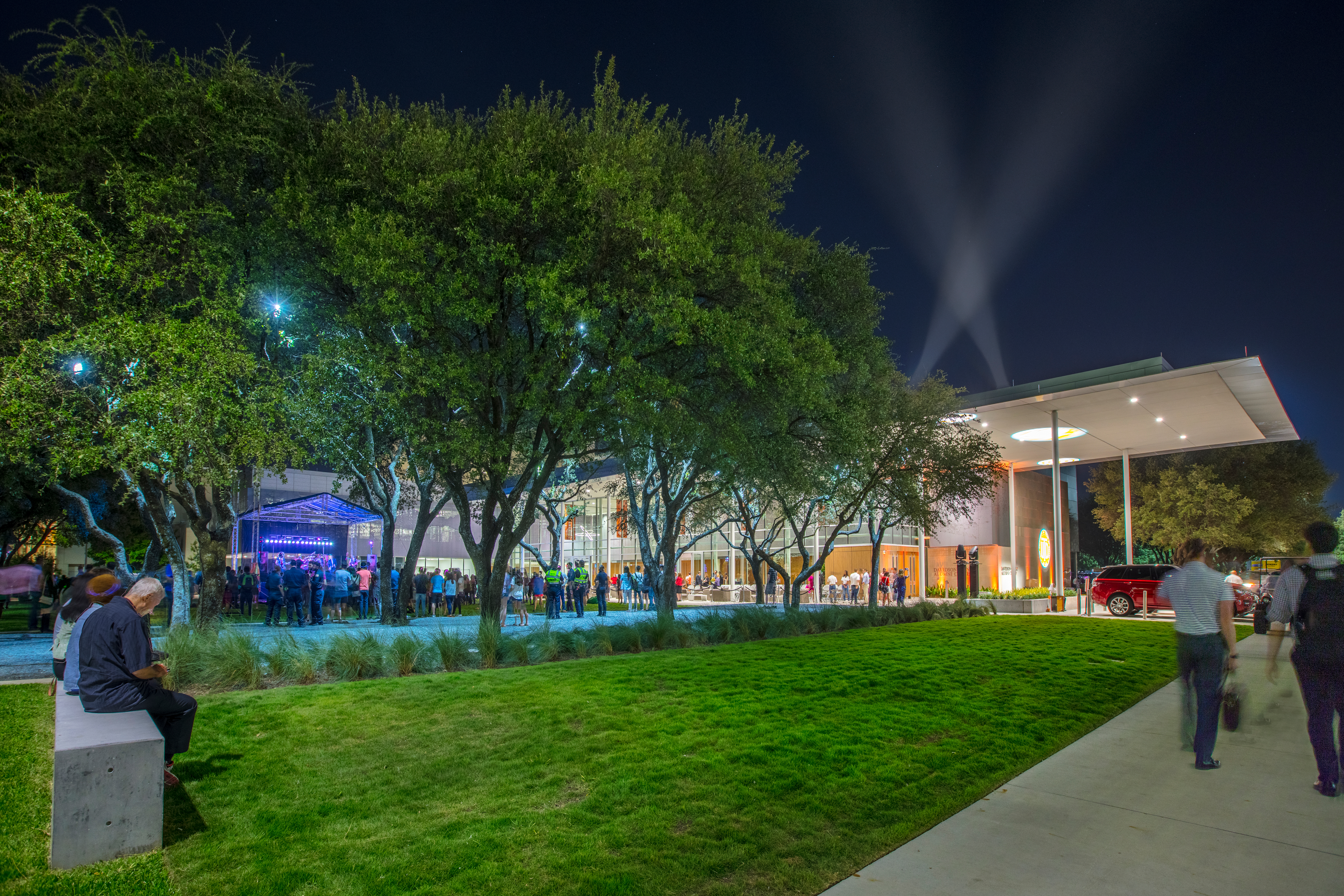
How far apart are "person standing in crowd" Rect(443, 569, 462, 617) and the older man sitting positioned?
70.0 feet

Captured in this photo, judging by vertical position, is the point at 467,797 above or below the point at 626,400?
below

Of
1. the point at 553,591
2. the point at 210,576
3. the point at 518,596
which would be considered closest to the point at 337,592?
the point at 518,596

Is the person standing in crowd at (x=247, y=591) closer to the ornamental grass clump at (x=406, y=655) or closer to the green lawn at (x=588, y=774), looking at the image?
the green lawn at (x=588, y=774)

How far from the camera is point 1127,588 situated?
25.9 metres

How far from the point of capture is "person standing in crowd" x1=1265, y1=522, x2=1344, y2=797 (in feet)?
17.4

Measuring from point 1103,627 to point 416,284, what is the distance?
17.9 m

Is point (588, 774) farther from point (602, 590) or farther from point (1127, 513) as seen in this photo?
point (1127, 513)

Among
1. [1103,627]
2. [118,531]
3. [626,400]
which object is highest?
[626,400]

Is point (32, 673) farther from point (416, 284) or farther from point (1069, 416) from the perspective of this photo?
point (1069, 416)

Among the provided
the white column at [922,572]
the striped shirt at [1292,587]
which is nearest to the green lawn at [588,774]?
the striped shirt at [1292,587]

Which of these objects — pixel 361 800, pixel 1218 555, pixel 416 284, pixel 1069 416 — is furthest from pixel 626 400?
pixel 1218 555

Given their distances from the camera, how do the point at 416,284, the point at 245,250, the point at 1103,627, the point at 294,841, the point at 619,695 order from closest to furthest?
the point at 294,841, the point at 619,695, the point at 416,284, the point at 245,250, the point at 1103,627

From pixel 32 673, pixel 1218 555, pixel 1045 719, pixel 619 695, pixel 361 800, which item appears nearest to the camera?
pixel 361 800

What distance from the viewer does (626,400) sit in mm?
12328
